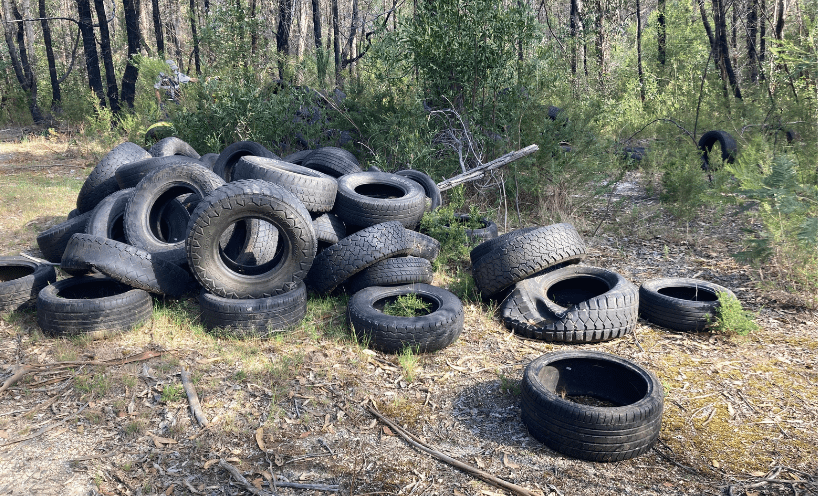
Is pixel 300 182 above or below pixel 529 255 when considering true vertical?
above

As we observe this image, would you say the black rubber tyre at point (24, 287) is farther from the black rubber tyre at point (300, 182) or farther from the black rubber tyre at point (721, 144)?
the black rubber tyre at point (721, 144)

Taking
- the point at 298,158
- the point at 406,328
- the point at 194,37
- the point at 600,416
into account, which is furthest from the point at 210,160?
the point at 194,37

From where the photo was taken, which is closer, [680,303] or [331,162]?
[680,303]

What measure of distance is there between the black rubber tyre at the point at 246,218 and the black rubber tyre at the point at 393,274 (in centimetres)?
61

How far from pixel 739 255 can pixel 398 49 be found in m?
6.38

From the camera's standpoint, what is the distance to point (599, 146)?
916 centimetres

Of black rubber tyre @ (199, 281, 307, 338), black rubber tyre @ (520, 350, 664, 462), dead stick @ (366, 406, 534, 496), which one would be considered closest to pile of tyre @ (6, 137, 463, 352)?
black rubber tyre @ (199, 281, 307, 338)

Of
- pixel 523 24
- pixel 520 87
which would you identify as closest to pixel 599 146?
pixel 520 87

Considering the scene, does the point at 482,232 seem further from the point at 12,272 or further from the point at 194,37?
the point at 194,37

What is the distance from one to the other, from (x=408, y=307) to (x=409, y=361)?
760mm

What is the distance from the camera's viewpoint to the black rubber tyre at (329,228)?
595 cm

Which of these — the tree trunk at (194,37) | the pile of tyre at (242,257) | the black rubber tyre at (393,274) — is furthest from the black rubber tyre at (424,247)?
the tree trunk at (194,37)

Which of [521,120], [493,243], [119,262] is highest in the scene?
[521,120]

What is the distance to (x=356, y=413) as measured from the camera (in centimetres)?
404
